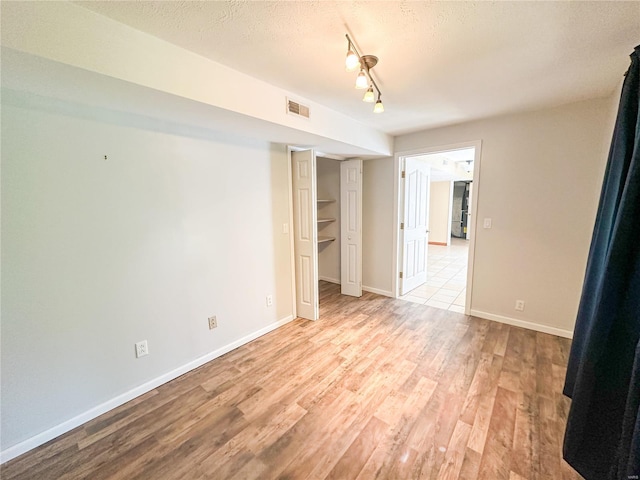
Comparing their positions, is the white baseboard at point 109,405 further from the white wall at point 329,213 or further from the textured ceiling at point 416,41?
the textured ceiling at point 416,41

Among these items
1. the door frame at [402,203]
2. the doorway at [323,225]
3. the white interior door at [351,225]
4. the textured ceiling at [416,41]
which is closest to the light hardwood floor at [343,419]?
the doorway at [323,225]

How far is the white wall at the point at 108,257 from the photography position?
1.56m

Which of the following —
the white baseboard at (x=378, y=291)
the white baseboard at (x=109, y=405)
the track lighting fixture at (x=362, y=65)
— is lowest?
the white baseboard at (x=378, y=291)

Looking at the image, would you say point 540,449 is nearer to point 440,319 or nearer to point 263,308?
point 440,319

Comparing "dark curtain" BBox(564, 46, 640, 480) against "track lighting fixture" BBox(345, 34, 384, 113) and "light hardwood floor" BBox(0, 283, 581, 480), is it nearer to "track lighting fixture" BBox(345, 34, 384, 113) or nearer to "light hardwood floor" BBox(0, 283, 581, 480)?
"light hardwood floor" BBox(0, 283, 581, 480)

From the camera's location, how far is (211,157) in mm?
2400

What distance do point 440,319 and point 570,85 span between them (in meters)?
2.61

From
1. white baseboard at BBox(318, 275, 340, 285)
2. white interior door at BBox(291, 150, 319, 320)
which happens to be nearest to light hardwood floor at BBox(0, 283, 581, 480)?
white interior door at BBox(291, 150, 319, 320)

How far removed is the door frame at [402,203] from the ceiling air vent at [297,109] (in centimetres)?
189

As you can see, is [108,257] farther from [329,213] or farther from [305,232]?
[329,213]

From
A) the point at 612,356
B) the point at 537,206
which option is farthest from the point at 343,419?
the point at 537,206

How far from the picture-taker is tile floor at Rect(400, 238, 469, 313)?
385 cm

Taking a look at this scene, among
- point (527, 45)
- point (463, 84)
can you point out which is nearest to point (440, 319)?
point (463, 84)

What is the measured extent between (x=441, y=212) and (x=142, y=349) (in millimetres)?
8748
